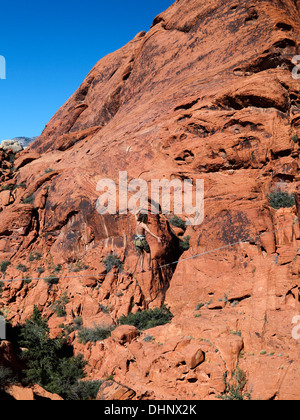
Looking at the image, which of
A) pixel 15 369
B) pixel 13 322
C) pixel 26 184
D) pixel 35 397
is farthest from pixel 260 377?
pixel 26 184

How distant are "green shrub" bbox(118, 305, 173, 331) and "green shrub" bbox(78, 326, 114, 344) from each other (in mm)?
748

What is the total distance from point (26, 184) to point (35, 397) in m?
19.1

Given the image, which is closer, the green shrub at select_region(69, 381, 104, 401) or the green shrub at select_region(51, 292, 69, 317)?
the green shrub at select_region(69, 381, 104, 401)

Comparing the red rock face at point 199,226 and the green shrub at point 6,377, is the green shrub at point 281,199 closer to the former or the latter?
the red rock face at point 199,226

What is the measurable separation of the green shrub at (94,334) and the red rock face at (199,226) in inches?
10.7

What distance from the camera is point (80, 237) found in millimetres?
17734

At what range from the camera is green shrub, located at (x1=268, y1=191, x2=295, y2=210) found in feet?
45.4

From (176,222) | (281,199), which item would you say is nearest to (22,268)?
(176,222)

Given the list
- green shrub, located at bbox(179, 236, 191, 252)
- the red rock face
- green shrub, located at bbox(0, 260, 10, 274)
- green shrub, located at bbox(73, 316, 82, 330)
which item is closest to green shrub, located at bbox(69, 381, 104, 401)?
the red rock face

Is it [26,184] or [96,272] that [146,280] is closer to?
[96,272]

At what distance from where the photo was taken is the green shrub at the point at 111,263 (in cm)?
1575

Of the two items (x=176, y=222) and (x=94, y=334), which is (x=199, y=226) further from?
(x=94, y=334)

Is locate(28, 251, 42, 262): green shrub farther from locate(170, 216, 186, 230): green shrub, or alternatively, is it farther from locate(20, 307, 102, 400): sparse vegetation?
locate(170, 216, 186, 230): green shrub

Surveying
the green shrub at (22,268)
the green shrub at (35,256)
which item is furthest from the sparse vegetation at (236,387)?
the green shrub at (35,256)
